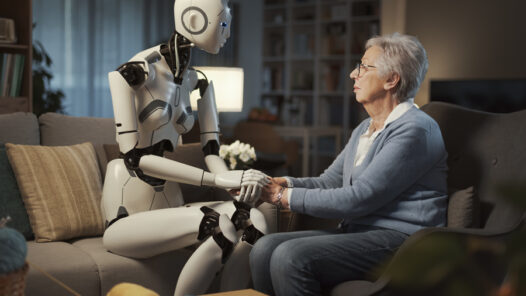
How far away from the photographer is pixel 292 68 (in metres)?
6.58

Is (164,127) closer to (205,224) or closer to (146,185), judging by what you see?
(146,185)

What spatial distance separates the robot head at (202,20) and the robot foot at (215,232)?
54cm

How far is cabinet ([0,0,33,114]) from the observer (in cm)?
331

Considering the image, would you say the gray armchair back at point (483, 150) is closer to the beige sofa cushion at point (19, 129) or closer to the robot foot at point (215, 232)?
the robot foot at point (215, 232)

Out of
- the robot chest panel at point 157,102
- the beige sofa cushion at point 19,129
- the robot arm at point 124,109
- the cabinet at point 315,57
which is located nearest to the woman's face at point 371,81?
the robot chest panel at point 157,102

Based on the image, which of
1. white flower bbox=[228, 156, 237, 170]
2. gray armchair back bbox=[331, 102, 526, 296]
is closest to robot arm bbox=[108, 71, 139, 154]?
white flower bbox=[228, 156, 237, 170]

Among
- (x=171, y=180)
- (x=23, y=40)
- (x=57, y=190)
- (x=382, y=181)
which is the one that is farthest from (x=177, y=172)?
(x=23, y=40)

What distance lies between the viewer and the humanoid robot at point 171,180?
67.6 inches

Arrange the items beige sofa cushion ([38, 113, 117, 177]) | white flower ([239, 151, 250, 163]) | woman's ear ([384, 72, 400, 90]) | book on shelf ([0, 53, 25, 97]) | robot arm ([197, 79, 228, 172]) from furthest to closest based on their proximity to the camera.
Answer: book on shelf ([0, 53, 25, 97]) < white flower ([239, 151, 250, 163]) < beige sofa cushion ([38, 113, 117, 177]) < robot arm ([197, 79, 228, 172]) < woman's ear ([384, 72, 400, 90])

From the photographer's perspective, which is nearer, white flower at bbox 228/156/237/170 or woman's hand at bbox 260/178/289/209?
woman's hand at bbox 260/178/289/209

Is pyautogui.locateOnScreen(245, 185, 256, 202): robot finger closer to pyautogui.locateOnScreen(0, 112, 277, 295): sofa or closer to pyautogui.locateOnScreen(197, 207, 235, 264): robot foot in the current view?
pyautogui.locateOnScreen(197, 207, 235, 264): robot foot

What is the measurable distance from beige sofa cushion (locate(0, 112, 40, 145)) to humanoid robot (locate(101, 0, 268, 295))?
49 cm

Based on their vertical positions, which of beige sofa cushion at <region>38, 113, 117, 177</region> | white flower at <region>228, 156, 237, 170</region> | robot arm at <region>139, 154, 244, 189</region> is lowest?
white flower at <region>228, 156, 237, 170</region>

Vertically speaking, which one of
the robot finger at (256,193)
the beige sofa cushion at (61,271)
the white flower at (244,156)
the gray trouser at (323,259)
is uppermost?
the robot finger at (256,193)
